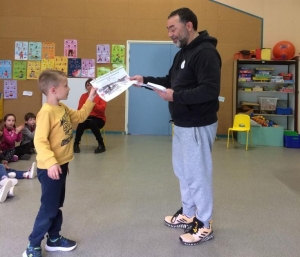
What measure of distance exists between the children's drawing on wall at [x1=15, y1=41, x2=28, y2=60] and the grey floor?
11.3 ft

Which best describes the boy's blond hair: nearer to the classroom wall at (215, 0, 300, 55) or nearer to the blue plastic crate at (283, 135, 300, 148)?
the blue plastic crate at (283, 135, 300, 148)

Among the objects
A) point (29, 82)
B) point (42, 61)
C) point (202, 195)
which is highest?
point (42, 61)

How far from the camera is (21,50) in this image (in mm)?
6641

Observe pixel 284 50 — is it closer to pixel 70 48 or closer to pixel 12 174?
pixel 70 48

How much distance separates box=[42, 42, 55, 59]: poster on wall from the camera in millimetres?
6652

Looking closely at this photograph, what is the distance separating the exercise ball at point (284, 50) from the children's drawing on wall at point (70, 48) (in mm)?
3984

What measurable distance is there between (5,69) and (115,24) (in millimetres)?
2441

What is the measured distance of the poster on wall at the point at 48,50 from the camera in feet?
21.8

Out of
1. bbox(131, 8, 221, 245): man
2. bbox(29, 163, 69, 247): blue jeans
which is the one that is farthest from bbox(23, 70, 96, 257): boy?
bbox(131, 8, 221, 245): man

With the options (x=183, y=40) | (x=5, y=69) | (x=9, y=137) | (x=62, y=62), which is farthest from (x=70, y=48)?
(x=183, y=40)

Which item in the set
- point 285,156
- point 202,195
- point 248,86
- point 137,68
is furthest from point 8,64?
point 202,195

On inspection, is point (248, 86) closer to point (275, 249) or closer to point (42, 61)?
point (42, 61)

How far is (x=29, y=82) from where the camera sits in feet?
22.1

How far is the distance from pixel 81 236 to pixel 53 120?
765 millimetres
